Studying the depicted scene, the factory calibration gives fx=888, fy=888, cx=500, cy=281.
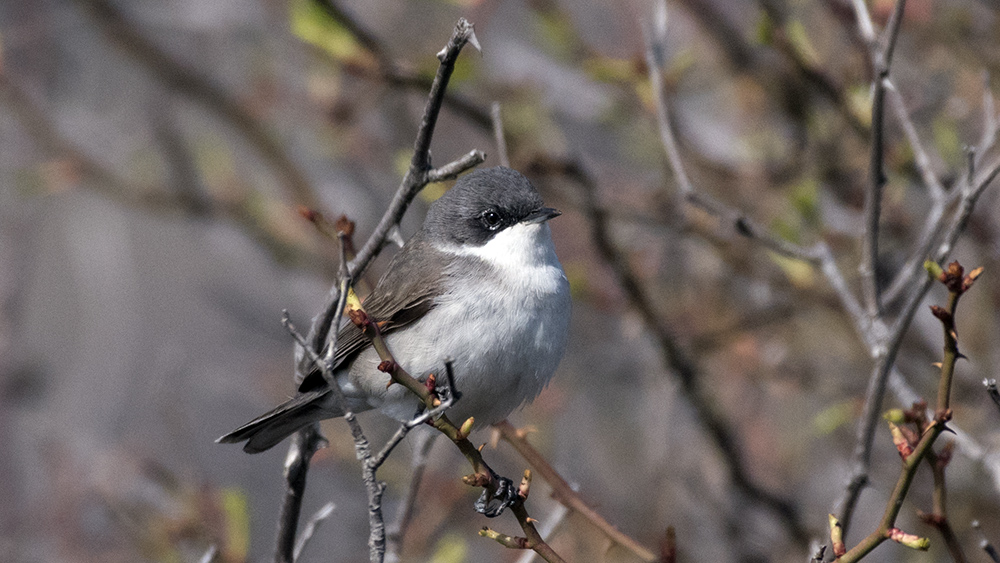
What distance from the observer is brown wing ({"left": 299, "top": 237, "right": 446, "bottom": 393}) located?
3293 mm

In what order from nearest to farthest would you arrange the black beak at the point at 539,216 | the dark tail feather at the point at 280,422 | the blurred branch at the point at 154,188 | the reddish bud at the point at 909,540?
the reddish bud at the point at 909,540, the dark tail feather at the point at 280,422, the black beak at the point at 539,216, the blurred branch at the point at 154,188

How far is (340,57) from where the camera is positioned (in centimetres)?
412

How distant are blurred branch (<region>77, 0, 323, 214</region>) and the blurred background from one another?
0.02 meters

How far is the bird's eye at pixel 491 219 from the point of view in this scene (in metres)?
3.55

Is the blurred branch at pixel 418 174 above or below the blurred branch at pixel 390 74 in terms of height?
below

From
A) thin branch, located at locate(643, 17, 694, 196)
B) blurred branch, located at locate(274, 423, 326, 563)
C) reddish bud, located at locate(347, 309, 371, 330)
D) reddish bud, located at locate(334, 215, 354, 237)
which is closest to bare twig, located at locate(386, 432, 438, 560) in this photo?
blurred branch, located at locate(274, 423, 326, 563)

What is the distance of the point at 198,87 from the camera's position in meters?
5.79

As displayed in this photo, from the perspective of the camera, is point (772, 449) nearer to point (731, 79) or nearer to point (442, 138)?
point (731, 79)

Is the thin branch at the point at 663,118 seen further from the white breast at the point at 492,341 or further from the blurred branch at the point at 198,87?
the blurred branch at the point at 198,87

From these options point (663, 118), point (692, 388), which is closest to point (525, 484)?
point (663, 118)

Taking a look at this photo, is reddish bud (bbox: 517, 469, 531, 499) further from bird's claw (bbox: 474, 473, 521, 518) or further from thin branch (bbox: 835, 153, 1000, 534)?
thin branch (bbox: 835, 153, 1000, 534)

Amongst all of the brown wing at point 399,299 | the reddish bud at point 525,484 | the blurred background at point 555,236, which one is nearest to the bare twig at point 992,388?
the blurred background at point 555,236

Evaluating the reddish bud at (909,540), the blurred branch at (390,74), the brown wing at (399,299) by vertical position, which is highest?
the blurred branch at (390,74)

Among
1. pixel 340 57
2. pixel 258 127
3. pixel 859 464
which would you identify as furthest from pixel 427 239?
pixel 258 127
